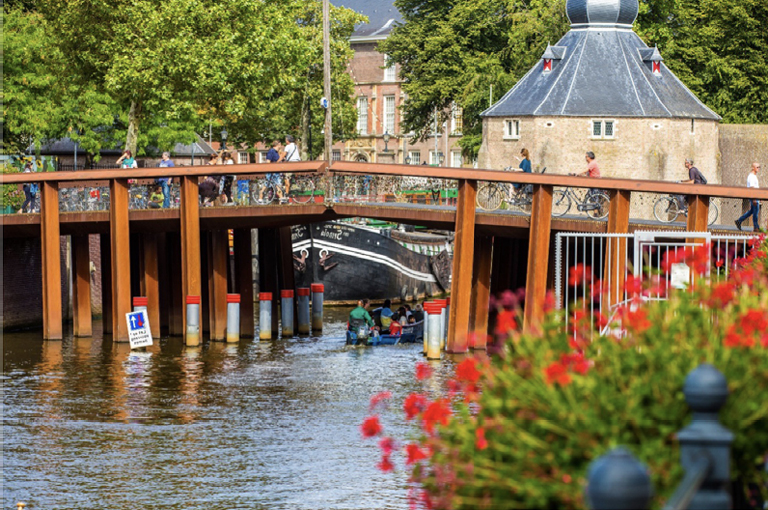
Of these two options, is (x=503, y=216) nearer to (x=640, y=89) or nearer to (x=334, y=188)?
(x=334, y=188)

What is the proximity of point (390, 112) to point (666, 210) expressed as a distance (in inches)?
2968

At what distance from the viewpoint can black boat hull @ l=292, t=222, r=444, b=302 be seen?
45750 millimetres

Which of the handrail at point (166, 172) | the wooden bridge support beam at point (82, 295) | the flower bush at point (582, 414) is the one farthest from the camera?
the wooden bridge support beam at point (82, 295)

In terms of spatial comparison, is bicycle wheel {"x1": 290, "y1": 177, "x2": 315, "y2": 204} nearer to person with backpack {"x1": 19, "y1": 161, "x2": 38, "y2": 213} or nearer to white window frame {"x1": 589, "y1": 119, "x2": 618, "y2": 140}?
person with backpack {"x1": 19, "y1": 161, "x2": 38, "y2": 213}

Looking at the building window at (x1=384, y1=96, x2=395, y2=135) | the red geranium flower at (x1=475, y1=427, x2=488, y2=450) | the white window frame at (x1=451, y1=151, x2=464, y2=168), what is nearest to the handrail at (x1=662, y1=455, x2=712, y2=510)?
the red geranium flower at (x1=475, y1=427, x2=488, y2=450)

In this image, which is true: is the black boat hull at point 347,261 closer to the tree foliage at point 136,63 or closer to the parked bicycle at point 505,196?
the tree foliage at point 136,63

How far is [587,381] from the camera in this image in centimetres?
541

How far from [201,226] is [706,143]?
33503 millimetres

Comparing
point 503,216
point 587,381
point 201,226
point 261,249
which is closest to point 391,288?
point 261,249

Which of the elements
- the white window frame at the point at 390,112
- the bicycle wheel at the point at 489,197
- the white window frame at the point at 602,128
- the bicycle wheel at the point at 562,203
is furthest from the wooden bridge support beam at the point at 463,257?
the white window frame at the point at 390,112

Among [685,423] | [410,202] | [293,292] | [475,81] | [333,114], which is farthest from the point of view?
[333,114]

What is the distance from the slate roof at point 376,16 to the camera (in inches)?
3900

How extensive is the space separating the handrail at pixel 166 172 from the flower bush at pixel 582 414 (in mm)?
22133

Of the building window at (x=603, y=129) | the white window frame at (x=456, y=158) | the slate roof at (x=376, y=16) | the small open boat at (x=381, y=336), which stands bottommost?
the small open boat at (x=381, y=336)
